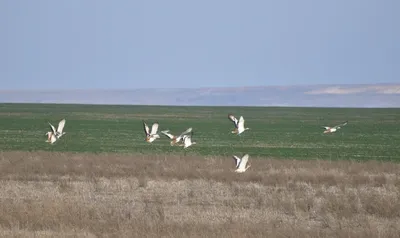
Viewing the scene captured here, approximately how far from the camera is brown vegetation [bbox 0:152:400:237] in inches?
704

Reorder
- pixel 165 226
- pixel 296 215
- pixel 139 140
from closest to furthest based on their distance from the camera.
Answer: pixel 165 226 < pixel 296 215 < pixel 139 140

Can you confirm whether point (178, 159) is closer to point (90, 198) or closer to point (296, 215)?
point (90, 198)

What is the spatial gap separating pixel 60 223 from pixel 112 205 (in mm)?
4867

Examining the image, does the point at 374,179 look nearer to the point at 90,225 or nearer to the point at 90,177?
the point at 90,177

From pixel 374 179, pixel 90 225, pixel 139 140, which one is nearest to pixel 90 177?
pixel 374 179

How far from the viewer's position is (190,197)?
995 inches

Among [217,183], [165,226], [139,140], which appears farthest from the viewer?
[139,140]

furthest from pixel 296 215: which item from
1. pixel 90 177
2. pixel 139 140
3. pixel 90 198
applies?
pixel 139 140

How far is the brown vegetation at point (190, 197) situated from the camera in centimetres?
1788

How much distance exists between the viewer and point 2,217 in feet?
61.7

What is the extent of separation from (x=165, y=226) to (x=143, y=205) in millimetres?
5484

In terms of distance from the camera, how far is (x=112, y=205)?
22859 millimetres

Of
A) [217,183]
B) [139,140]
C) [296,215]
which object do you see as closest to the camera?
[296,215]

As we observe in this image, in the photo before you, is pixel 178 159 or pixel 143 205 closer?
pixel 143 205
